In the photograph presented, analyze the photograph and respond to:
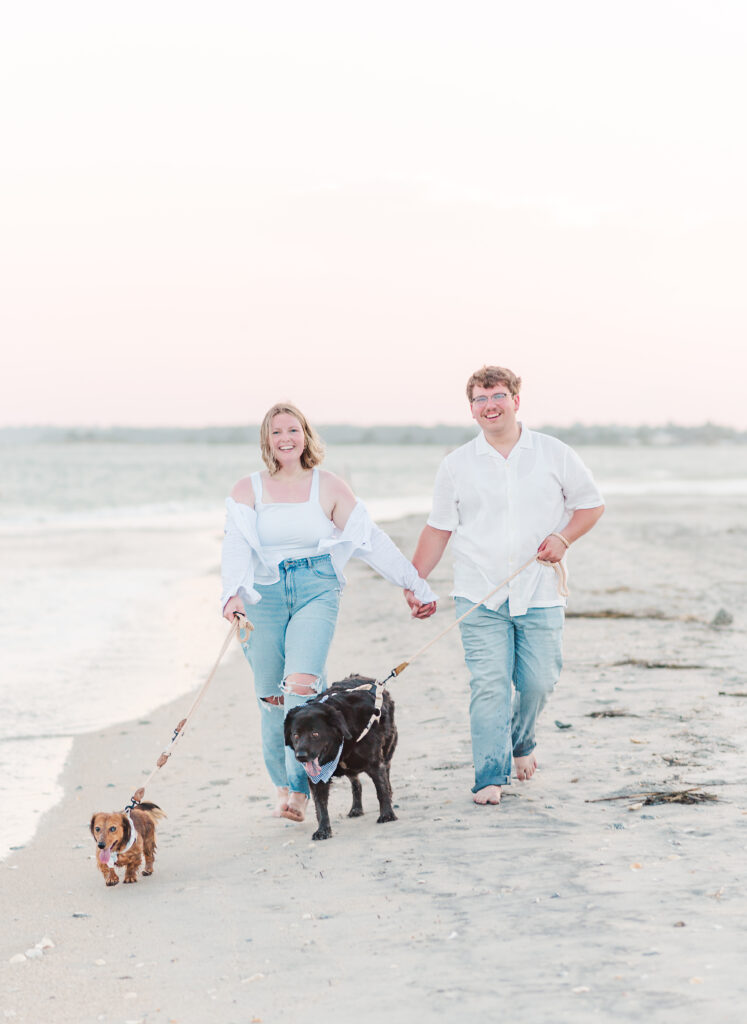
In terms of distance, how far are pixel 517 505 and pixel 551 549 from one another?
275mm

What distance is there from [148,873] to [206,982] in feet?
4.00

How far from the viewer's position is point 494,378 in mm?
4867

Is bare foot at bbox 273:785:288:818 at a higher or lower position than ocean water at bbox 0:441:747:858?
higher

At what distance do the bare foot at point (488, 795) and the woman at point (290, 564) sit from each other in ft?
2.73

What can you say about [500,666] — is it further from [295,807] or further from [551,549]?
[295,807]

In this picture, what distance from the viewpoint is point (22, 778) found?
6367mm

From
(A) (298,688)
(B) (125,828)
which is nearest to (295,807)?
(A) (298,688)

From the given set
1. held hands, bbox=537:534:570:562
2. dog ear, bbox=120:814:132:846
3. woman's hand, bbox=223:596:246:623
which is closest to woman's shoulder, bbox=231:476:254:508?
woman's hand, bbox=223:596:246:623

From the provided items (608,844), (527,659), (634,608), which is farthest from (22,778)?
(634,608)

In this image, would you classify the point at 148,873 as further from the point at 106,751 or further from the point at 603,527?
the point at 603,527

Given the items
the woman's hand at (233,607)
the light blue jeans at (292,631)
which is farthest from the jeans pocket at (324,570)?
the woman's hand at (233,607)

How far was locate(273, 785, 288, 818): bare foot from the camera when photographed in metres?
5.09

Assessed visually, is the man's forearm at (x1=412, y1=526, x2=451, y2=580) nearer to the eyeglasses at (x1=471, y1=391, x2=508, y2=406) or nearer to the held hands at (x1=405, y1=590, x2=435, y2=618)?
the held hands at (x1=405, y1=590, x2=435, y2=618)

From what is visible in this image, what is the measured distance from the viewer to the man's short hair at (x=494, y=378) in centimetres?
487
